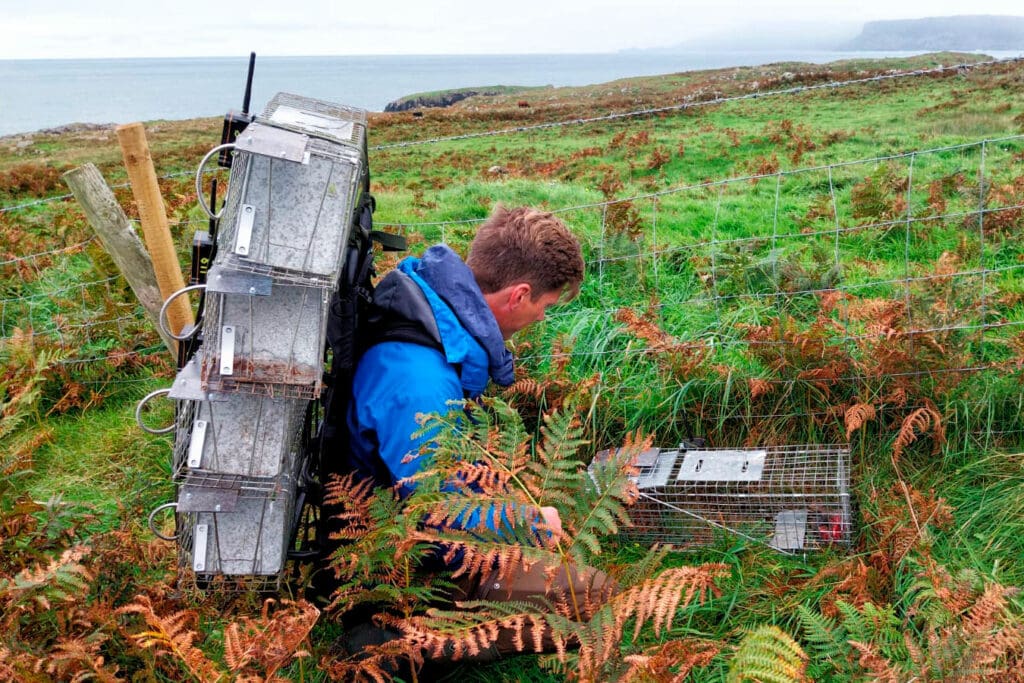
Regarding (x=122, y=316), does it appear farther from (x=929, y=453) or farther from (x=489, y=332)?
(x=929, y=453)

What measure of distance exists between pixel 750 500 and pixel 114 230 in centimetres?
352

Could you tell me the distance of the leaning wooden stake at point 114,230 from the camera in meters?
4.04

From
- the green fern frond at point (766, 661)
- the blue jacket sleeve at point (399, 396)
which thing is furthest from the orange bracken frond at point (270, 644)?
the green fern frond at point (766, 661)

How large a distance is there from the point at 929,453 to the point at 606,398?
164cm

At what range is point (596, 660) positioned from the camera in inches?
78.4

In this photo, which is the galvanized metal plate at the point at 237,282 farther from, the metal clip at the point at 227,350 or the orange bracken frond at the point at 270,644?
the orange bracken frond at the point at 270,644

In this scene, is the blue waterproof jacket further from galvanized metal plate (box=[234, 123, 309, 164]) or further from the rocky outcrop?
the rocky outcrop

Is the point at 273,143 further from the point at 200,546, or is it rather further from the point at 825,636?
the point at 825,636

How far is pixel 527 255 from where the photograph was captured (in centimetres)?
316

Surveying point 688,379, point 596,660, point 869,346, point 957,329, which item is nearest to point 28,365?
point 688,379

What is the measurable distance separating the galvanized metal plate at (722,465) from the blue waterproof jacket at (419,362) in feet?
3.91

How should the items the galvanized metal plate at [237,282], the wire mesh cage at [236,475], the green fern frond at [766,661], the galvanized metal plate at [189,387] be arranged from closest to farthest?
1. the green fern frond at [766,661]
2. the galvanized metal plate at [237,282]
3. the galvanized metal plate at [189,387]
4. the wire mesh cage at [236,475]

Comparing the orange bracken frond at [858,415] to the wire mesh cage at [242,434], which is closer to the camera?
the wire mesh cage at [242,434]

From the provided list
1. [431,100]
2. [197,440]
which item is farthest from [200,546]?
[431,100]
